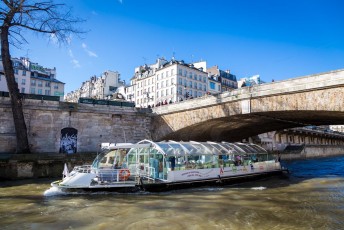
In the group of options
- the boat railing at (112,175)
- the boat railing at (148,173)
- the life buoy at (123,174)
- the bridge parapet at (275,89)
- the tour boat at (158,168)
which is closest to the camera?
the tour boat at (158,168)

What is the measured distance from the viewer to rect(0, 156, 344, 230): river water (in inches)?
363

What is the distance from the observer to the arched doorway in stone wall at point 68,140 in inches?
953

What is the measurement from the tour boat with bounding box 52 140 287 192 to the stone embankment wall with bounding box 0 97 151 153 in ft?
28.6

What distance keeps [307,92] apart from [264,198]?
708cm

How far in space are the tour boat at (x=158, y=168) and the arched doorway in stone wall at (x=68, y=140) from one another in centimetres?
860

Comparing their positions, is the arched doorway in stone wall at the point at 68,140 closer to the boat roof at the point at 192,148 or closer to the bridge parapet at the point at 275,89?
the boat roof at the point at 192,148

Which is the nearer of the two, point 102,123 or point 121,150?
point 121,150

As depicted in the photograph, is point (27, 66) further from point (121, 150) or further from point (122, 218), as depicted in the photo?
point (122, 218)

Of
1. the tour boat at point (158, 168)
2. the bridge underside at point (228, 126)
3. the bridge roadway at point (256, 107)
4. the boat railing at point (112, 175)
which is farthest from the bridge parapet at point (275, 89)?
the boat railing at point (112, 175)

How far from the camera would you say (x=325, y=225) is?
920cm

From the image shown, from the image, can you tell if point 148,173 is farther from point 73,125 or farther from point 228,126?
point 228,126

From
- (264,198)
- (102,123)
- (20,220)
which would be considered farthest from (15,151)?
(264,198)

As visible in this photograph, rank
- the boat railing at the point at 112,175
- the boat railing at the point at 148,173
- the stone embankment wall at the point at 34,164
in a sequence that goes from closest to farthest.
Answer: the boat railing at the point at 112,175, the boat railing at the point at 148,173, the stone embankment wall at the point at 34,164

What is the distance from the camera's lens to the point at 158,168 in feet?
53.9
